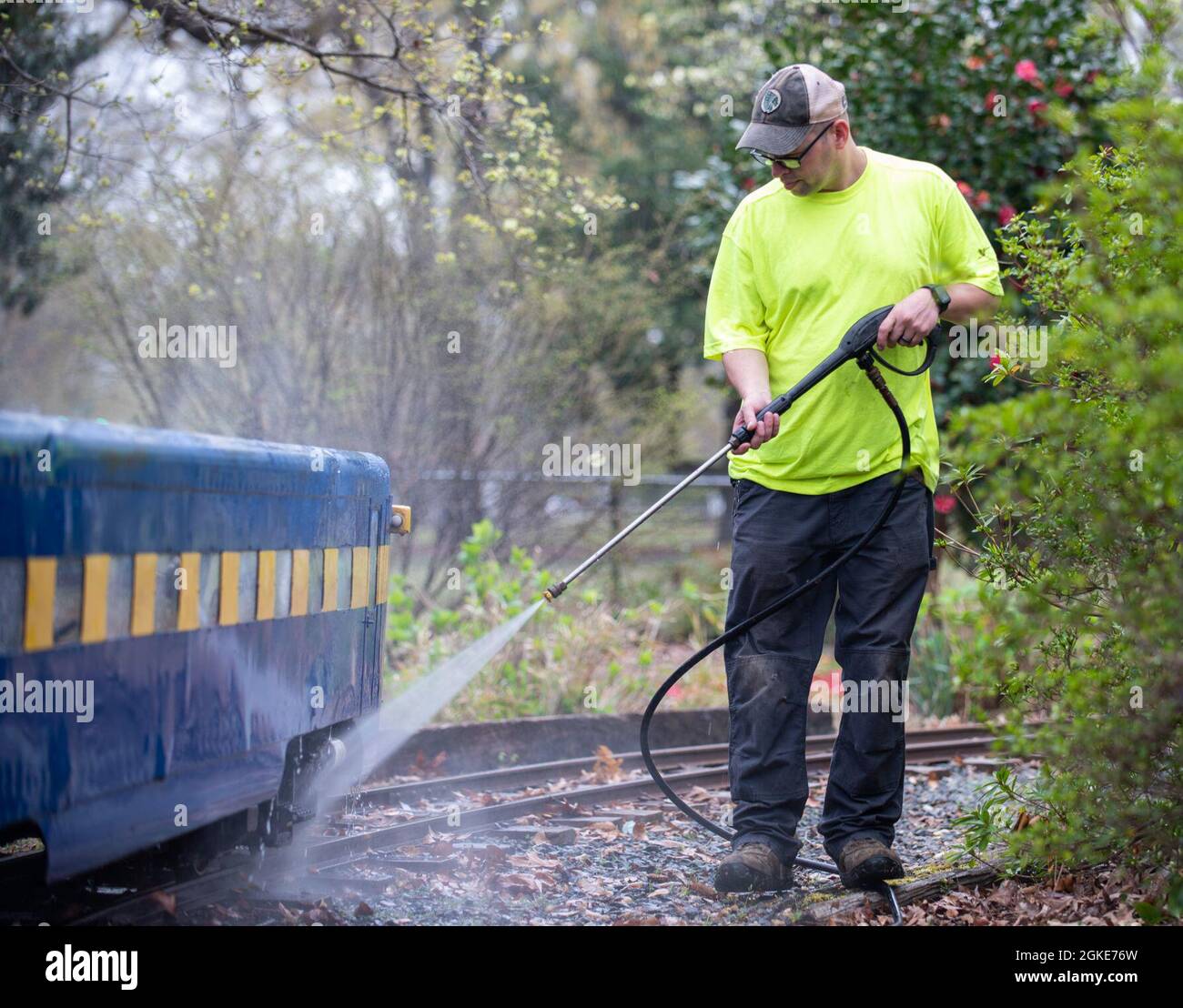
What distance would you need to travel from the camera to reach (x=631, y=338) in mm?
10969

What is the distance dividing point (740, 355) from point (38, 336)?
18445 millimetres

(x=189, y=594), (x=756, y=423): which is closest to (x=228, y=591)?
(x=189, y=594)

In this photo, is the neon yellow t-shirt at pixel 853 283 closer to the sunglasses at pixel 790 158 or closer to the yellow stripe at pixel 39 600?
the sunglasses at pixel 790 158

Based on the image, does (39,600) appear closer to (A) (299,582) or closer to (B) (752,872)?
(A) (299,582)

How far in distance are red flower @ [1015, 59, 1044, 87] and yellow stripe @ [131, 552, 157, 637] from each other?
6.91 meters

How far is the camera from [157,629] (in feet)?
8.90

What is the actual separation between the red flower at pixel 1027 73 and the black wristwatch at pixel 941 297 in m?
4.98

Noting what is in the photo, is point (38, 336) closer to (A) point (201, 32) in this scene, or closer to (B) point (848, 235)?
(A) point (201, 32)

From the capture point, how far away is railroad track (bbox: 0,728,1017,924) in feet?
10.8

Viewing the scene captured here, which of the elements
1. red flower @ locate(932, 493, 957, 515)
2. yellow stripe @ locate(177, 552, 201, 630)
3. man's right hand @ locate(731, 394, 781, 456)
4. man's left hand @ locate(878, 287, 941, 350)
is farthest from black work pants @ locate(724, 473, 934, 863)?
red flower @ locate(932, 493, 957, 515)

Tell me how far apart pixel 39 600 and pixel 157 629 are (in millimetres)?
336

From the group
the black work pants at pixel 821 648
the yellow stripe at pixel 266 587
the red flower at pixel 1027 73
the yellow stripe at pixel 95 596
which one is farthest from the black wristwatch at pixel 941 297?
the red flower at pixel 1027 73

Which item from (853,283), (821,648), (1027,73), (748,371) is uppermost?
(1027,73)
